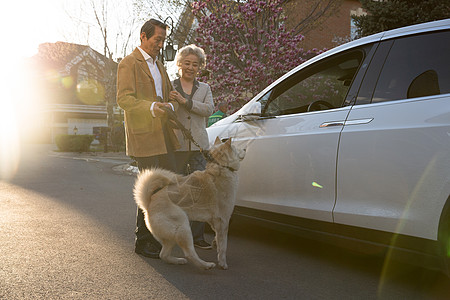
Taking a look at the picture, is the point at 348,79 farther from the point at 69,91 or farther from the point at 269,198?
the point at 69,91

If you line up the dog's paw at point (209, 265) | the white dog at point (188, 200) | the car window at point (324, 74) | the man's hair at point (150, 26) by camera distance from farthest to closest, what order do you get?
the man's hair at point (150, 26), the car window at point (324, 74), the dog's paw at point (209, 265), the white dog at point (188, 200)

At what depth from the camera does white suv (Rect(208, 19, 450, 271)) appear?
3031 mm

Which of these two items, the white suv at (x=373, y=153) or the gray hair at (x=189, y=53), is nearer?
the white suv at (x=373, y=153)

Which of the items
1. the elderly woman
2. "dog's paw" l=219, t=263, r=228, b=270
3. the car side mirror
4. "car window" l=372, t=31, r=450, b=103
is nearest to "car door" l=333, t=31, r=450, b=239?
"car window" l=372, t=31, r=450, b=103

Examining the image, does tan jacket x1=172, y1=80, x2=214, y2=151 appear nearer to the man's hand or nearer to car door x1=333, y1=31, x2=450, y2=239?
the man's hand

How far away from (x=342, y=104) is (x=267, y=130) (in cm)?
95

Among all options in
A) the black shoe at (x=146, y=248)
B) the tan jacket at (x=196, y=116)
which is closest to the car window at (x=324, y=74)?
the tan jacket at (x=196, y=116)

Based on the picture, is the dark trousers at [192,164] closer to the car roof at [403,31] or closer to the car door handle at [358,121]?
the car roof at [403,31]

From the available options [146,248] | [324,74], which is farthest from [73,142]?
[324,74]

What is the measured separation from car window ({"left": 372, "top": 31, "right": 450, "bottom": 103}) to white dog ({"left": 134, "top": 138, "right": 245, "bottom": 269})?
143 cm

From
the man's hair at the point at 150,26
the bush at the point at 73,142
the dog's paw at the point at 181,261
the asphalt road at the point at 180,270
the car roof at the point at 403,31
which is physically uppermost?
the man's hair at the point at 150,26

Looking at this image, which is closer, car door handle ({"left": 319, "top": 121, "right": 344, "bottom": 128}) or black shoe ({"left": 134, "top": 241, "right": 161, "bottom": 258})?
car door handle ({"left": 319, "top": 121, "right": 344, "bottom": 128})

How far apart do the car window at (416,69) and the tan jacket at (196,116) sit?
6.30ft

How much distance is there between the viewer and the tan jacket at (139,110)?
4.34 meters
